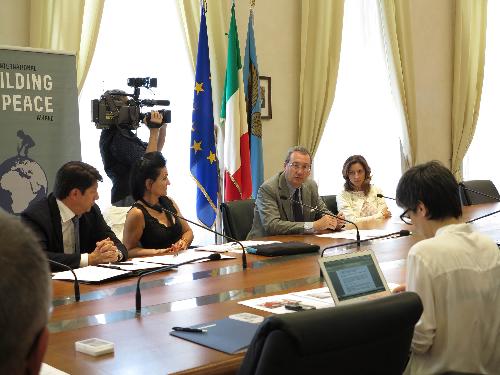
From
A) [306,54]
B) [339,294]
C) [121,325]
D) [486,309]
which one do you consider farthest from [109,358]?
→ [306,54]

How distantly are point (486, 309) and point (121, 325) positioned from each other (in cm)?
116

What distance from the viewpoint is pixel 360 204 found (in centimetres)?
589

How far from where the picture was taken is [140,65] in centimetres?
591

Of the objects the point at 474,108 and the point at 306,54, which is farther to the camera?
the point at 474,108

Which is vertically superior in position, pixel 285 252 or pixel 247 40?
pixel 247 40

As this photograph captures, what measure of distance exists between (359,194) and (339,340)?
14.7 feet

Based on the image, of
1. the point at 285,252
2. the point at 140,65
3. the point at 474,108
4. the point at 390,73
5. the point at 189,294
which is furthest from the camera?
the point at 474,108

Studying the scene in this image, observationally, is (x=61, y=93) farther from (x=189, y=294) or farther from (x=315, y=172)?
(x=315, y=172)

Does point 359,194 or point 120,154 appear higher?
point 120,154

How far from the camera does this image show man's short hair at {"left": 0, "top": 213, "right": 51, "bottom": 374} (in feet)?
2.67

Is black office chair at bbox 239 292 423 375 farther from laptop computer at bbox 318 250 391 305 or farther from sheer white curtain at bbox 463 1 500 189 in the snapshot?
sheer white curtain at bbox 463 1 500 189

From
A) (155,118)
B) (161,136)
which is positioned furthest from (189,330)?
(161,136)

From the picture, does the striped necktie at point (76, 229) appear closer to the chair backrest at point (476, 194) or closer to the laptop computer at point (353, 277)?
the laptop computer at point (353, 277)

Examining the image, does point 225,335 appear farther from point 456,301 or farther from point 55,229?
point 55,229
